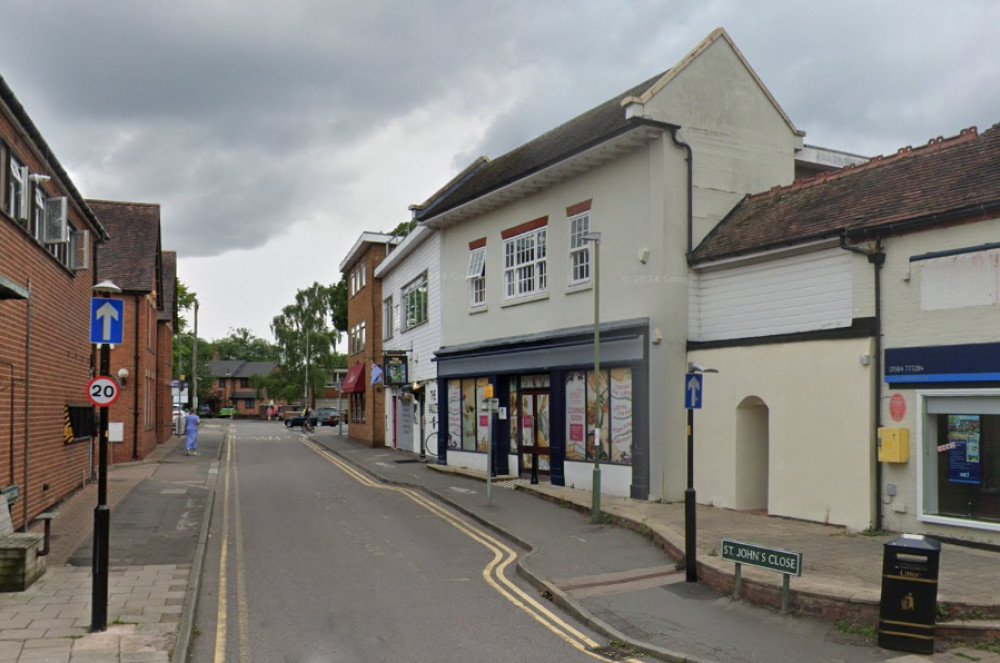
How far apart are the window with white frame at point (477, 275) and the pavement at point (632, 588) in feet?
27.0

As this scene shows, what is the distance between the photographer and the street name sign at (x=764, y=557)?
28.4ft

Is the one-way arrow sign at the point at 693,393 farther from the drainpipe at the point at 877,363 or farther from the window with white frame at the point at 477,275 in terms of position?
the window with white frame at the point at 477,275

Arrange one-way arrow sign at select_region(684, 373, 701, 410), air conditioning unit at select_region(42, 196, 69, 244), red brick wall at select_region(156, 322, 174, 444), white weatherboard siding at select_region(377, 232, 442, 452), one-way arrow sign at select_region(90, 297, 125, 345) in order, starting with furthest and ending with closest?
red brick wall at select_region(156, 322, 174, 444), white weatherboard siding at select_region(377, 232, 442, 452), air conditioning unit at select_region(42, 196, 69, 244), one-way arrow sign at select_region(684, 373, 701, 410), one-way arrow sign at select_region(90, 297, 125, 345)

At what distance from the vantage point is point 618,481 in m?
17.4

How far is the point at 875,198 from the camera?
44.8 ft

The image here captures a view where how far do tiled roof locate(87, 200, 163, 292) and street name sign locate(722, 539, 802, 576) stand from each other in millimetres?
23095

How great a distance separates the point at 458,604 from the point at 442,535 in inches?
177

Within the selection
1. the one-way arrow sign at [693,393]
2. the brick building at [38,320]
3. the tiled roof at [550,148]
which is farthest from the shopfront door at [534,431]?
the brick building at [38,320]

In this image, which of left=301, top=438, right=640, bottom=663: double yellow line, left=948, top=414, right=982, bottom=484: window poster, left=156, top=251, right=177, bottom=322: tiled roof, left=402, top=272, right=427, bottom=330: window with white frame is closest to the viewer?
left=301, top=438, right=640, bottom=663: double yellow line

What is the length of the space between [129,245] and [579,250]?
58.5 ft

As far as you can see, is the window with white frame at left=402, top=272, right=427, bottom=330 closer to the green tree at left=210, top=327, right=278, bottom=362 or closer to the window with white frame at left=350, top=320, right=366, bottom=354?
the window with white frame at left=350, top=320, right=366, bottom=354

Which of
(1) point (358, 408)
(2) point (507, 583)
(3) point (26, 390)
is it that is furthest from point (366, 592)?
(1) point (358, 408)

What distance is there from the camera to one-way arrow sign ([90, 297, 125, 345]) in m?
8.76

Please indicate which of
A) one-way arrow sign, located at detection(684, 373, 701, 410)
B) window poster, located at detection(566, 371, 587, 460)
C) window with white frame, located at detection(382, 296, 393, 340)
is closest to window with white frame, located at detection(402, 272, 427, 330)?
window with white frame, located at detection(382, 296, 393, 340)
